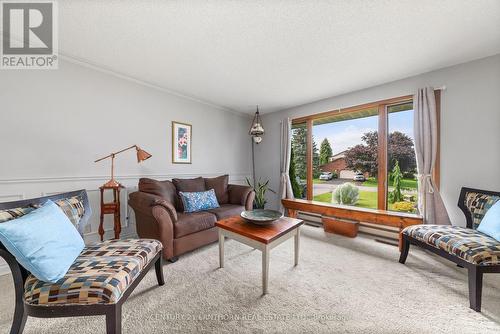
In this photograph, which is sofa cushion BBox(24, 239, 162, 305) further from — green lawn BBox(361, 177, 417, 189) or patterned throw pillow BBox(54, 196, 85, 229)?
green lawn BBox(361, 177, 417, 189)

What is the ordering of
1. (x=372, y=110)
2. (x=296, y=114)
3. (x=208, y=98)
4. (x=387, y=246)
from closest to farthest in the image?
1. (x=387, y=246)
2. (x=372, y=110)
3. (x=208, y=98)
4. (x=296, y=114)

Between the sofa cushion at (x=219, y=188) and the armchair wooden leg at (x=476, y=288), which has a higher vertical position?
the sofa cushion at (x=219, y=188)

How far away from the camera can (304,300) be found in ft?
5.10

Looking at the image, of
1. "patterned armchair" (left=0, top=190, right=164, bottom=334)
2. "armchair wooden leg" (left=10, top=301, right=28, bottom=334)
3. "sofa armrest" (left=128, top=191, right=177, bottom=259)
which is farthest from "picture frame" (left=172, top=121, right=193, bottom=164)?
"armchair wooden leg" (left=10, top=301, right=28, bottom=334)

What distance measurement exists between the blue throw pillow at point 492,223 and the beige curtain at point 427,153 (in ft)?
2.05

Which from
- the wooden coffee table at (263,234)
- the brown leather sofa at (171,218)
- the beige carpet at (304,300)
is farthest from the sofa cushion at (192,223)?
the wooden coffee table at (263,234)

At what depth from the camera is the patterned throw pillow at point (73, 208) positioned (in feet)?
4.90

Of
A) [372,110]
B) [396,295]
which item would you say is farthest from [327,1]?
[396,295]

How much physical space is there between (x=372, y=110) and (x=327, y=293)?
2898mm

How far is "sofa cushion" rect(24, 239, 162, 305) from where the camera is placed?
3.28 ft

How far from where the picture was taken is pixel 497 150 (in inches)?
84.9

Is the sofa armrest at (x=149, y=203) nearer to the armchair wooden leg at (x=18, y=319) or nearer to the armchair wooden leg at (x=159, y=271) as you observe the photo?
the armchair wooden leg at (x=159, y=271)

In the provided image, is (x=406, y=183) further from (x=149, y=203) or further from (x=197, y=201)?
(x=149, y=203)

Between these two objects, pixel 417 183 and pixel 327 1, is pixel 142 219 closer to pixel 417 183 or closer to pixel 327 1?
pixel 327 1
